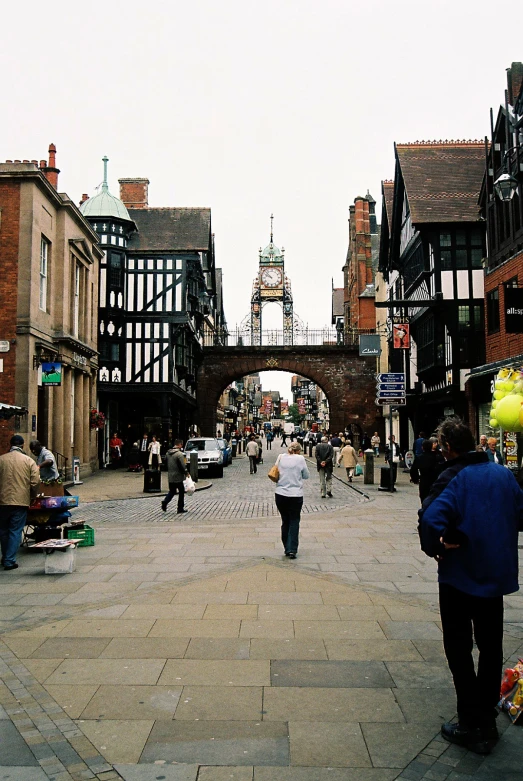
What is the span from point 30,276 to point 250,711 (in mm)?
18039

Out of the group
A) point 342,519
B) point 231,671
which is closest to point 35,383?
point 342,519

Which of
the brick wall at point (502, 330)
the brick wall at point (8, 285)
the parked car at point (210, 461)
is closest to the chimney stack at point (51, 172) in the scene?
the brick wall at point (8, 285)

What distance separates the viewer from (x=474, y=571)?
395 cm

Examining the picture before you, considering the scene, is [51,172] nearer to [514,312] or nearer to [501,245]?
[501,245]

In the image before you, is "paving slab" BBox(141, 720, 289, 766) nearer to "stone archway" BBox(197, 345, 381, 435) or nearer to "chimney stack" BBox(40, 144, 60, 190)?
"chimney stack" BBox(40, 144, 60, 190)

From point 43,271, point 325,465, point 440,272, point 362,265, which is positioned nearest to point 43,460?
point 325,465

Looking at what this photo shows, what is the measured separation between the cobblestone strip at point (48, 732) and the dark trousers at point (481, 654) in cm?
193

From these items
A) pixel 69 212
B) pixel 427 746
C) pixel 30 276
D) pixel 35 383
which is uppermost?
pixel 69 212

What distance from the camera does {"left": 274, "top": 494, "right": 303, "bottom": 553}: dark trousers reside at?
31.0 ft

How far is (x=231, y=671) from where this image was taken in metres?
5.08

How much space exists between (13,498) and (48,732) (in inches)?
206

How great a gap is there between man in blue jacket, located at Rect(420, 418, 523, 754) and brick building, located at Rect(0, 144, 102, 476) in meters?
17.3

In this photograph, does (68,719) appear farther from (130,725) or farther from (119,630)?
(119,630)

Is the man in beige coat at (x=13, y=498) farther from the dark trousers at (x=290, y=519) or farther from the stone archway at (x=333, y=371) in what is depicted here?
the stone archway at (x=333, y=371)
